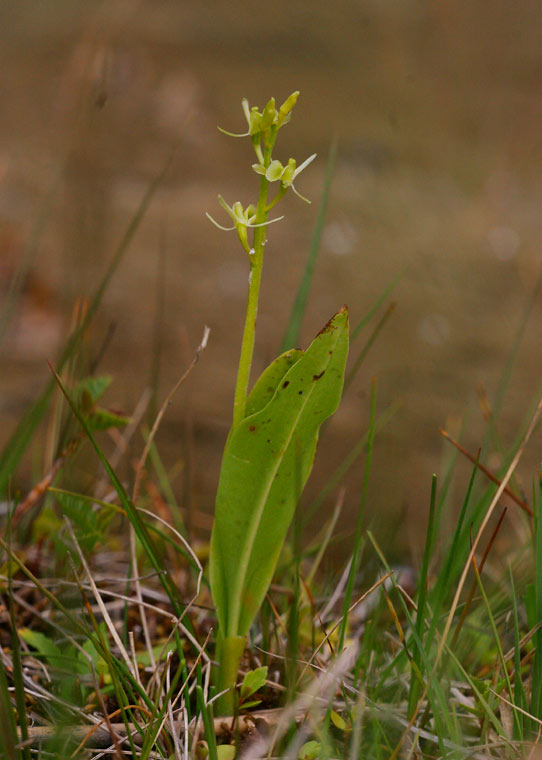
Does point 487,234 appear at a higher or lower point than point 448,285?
higher

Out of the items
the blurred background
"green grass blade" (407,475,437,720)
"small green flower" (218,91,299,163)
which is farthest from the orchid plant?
the blurred background

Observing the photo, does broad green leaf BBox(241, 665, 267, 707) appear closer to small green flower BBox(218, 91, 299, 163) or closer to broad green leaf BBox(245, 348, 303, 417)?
broad green leaf BBox(245, 348, 303, 417)

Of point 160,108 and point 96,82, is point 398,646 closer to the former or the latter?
point 96,82

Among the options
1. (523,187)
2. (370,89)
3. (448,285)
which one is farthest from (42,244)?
(523,187)

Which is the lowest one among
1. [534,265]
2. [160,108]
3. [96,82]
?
[534,265]

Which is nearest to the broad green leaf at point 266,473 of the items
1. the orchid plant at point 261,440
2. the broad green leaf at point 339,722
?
the orchid plant at point 261,440

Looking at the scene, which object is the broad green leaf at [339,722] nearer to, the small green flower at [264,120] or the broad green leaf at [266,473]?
the broad green leaf at [266,473]
